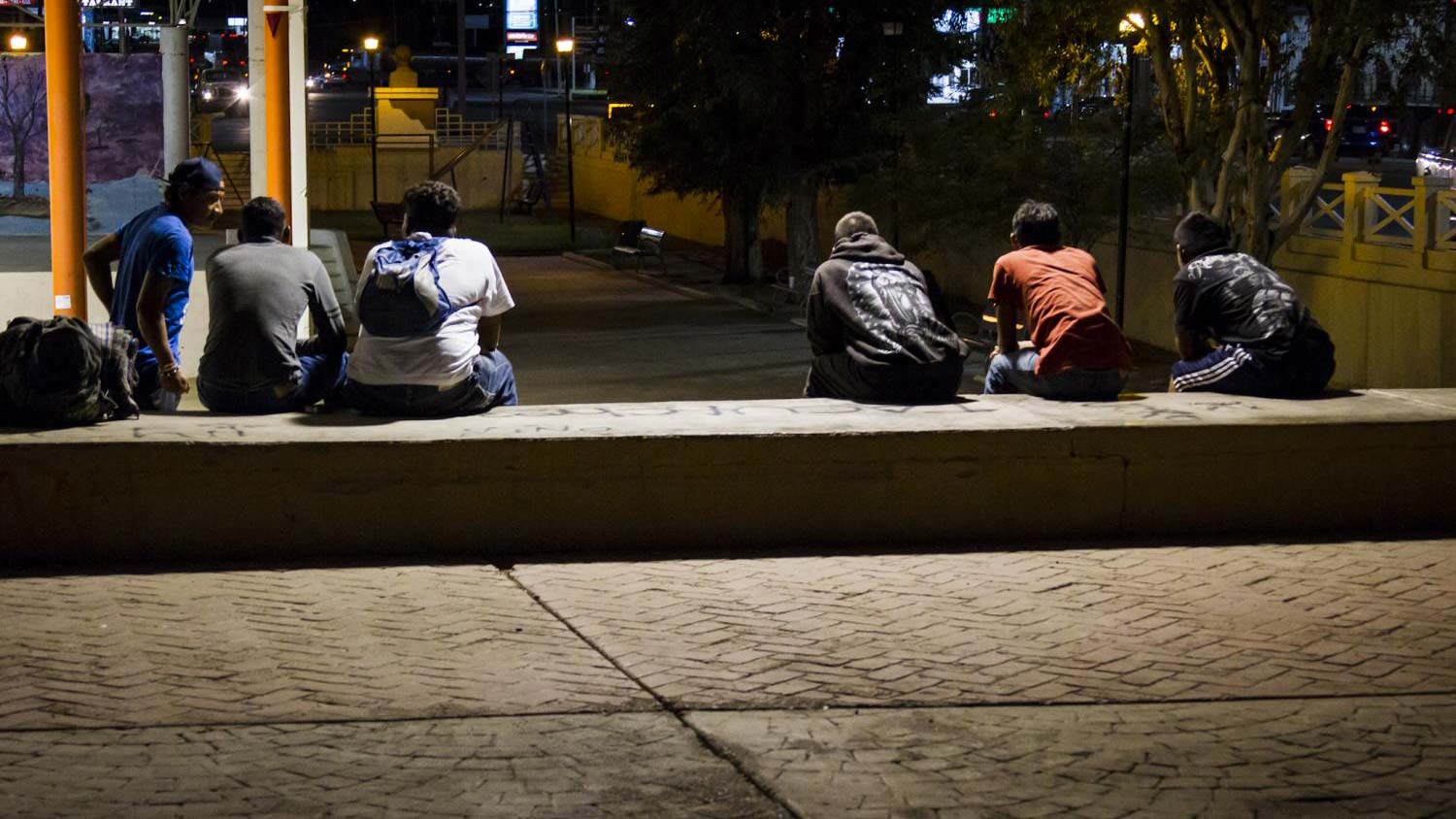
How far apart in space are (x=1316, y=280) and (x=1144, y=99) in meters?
6.01

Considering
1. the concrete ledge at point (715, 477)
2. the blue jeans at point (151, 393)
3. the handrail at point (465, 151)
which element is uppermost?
the handrail at point (465, 151)

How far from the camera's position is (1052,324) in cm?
846

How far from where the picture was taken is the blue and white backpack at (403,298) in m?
7.50

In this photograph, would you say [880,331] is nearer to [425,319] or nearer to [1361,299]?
[425,319]

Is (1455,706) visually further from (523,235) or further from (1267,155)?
(523,235)

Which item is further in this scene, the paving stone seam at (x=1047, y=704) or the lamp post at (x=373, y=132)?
the lamp post at (x=373, y=132)

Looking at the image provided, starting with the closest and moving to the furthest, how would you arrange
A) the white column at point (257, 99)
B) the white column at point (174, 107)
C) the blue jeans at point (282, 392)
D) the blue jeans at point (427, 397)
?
1. the blue jeans at point (427, 397)
2. the blue jeans at point (282, 392)
3. the white column at point (174, 107)
4. the white column at point (257, 99)

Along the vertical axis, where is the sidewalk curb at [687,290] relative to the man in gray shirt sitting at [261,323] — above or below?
below

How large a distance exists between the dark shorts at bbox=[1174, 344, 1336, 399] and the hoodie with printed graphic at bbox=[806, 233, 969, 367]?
1.27 m

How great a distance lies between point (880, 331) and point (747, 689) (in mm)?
2846

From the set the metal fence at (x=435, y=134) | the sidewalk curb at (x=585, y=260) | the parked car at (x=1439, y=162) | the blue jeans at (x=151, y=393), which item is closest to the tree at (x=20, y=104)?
the blue jeans at (x=151, y=393)

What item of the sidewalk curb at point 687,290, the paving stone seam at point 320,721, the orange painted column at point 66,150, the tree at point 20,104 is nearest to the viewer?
the paving stone seam at point 320,721

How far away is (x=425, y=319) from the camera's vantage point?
7.55m

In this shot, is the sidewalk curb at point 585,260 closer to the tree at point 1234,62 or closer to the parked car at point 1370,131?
the tree at point 1234,62
